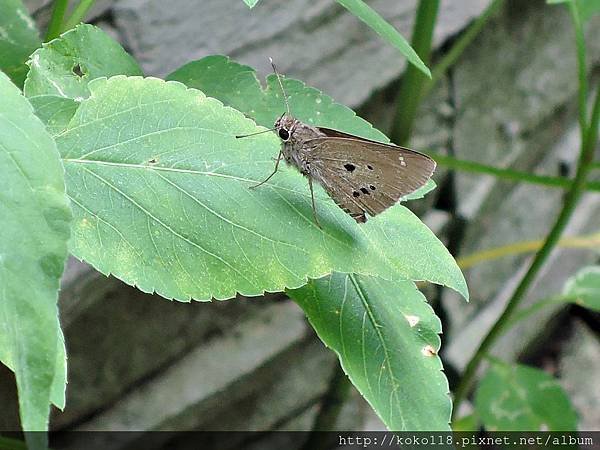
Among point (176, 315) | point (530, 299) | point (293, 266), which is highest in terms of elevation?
point (293, 266)

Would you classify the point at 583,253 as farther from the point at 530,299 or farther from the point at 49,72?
the point at 49,72

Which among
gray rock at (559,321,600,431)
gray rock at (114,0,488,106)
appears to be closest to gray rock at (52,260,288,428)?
gray rock at (114,0,488,106)

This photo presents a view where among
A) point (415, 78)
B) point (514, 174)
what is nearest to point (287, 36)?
point (415, 78)

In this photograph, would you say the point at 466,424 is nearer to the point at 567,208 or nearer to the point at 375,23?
the point at 567,208

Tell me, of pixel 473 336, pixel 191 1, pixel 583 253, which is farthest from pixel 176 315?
pixel 583 253

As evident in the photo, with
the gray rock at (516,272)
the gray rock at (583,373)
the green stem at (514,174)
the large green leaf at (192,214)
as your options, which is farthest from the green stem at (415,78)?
the gray rock at (583,373)

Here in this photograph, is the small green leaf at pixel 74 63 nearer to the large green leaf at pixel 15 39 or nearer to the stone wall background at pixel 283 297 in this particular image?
the large green leaf at pixel 15 39

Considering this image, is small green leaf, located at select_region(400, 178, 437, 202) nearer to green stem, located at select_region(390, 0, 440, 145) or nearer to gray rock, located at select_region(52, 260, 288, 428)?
green stem, located at select_region(390, 0, 440, 145)
